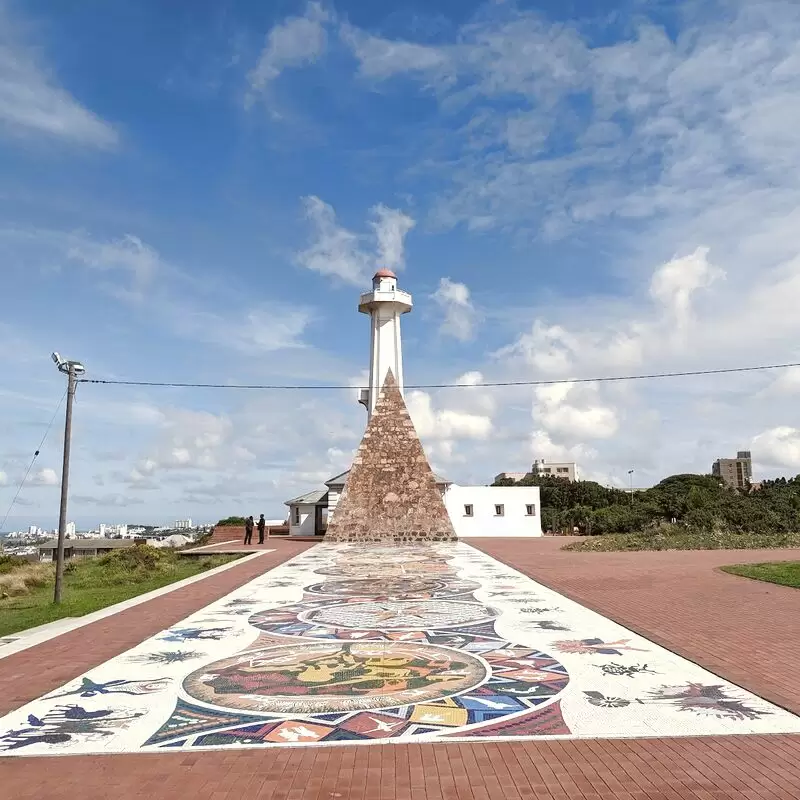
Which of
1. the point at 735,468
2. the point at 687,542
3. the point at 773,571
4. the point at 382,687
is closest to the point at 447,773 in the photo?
the point at 382,687

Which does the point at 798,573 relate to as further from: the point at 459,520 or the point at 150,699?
the point at 459,520

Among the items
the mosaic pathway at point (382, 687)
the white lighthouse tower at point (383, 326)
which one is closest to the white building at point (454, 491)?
the white lighthouse tower at point (383, 326)

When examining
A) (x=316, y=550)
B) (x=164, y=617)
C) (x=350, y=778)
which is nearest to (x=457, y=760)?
(x=350, y=778)

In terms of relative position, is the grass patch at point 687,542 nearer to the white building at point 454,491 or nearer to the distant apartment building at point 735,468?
the white building at point 454,491

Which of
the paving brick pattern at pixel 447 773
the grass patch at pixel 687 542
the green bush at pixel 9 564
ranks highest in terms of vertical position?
the grass patch at pixel 687 542

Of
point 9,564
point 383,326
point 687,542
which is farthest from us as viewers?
point 383,326

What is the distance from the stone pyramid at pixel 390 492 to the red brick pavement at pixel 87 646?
13.2 m

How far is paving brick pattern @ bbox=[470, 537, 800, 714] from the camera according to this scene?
5.80 metres

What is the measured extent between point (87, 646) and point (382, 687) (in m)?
3.61

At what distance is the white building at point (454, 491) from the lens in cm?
2986

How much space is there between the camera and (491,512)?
30.5m

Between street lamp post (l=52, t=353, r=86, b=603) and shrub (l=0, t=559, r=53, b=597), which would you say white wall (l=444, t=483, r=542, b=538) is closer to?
shrub (l=0, t=559, r=53, b=597)

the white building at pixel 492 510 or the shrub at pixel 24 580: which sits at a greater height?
the white building at pixel 492 510

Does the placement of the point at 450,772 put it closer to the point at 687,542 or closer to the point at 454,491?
the point at 687,542
